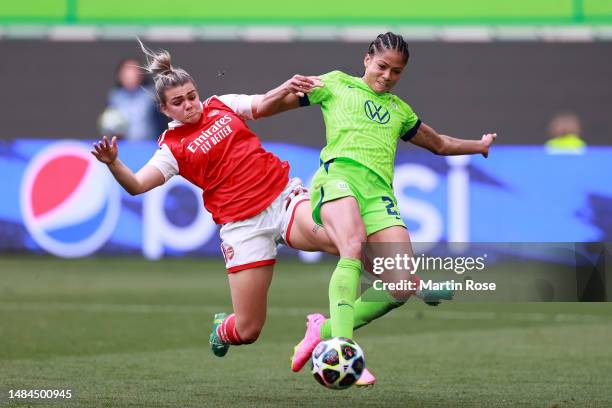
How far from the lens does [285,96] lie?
7.60 metres

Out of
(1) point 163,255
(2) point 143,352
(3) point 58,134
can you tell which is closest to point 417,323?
(2) point 143,352

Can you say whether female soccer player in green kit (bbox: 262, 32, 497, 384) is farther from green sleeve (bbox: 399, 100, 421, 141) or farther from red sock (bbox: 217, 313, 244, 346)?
red sock (bbox: 217, 313, 244, 346)

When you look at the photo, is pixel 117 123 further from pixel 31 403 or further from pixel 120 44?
pixel 31 403

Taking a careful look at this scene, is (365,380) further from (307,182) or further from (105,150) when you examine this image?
(307,182)

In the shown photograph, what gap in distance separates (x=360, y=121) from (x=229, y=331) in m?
1.57

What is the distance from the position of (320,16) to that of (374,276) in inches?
486

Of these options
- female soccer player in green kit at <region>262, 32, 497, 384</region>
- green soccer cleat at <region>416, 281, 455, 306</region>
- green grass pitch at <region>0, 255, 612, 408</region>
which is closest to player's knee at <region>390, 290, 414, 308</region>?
female soccer player in green kit at <region>262, 32, 497, 384</region>

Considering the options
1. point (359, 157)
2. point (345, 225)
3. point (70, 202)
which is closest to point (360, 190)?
point (359, 157)

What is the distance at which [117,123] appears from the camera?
18.3 m

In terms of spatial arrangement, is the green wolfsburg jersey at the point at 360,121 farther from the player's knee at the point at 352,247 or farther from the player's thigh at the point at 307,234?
the player's knee at the point at 352,247

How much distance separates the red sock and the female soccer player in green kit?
569 millimetres

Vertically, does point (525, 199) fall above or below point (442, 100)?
below

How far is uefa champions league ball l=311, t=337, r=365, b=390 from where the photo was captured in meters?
6.39

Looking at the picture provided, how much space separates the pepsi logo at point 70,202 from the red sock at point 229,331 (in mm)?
7969
